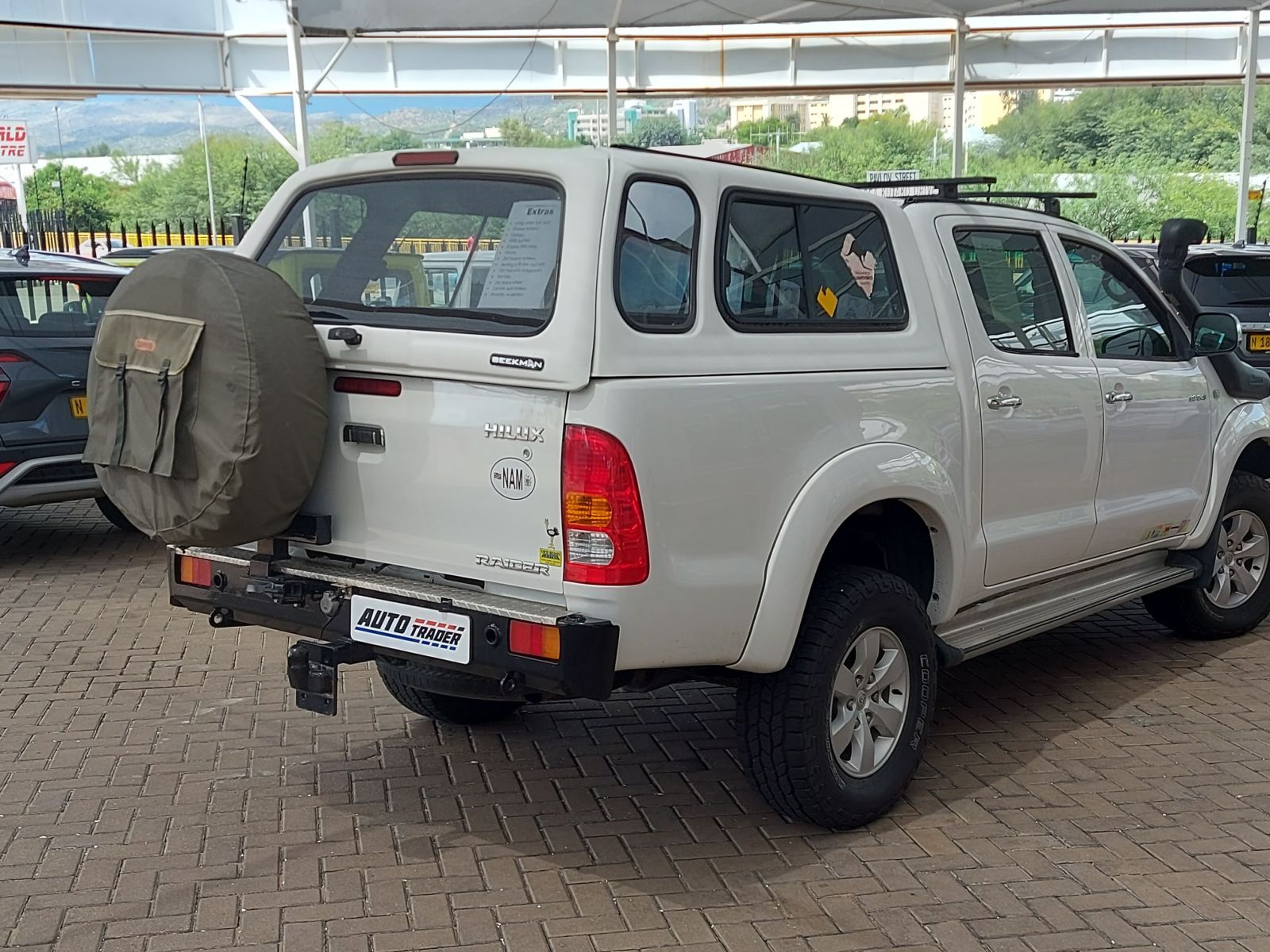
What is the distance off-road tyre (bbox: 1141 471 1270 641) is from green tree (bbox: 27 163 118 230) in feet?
66.7

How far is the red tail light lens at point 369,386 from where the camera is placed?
3828 mm

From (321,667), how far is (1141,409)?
137 inches

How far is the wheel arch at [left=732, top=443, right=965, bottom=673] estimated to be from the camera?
12.5 ft

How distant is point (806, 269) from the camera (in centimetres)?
419

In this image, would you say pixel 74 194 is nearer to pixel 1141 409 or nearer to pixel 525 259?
pixel 1141 409

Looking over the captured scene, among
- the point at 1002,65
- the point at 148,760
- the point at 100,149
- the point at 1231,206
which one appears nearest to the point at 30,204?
the point at 100,149

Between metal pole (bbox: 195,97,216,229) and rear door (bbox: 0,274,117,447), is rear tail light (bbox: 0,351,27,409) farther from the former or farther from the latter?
metal pole (bbox: 195,97,216,229)

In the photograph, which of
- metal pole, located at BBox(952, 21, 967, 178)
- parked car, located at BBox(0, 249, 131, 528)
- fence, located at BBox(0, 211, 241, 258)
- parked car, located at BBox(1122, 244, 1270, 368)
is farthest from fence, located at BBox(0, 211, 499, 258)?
parked car, located at BBox(1122, 244, 1270, 368)

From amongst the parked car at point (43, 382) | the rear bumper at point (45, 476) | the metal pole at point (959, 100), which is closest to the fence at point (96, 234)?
the metal pole at point (959, 100)

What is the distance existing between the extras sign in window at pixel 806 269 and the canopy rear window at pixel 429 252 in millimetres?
566

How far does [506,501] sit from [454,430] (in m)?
0.27

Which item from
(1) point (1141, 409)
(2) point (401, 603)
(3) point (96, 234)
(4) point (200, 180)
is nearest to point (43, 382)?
(2) point (401, 603)

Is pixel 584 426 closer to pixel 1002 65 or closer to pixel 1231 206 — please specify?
pixel 1002 65

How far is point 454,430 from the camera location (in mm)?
3686
